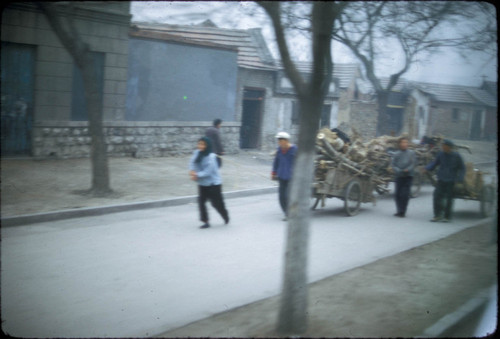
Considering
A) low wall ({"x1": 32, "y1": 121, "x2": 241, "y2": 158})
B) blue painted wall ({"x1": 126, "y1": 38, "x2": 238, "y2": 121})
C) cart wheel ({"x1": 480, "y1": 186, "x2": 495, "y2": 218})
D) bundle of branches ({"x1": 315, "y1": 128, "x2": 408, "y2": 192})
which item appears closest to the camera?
bundle of branches ({"x1": 315, "y1": 128, "x2": 408, "y2": 192})

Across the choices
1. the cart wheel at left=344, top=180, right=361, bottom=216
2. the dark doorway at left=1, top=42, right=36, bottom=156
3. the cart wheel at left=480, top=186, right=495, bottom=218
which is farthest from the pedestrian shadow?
the dark doorway at left=1, top=42, right=36, bottom=156

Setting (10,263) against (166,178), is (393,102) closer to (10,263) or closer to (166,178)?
(166,178)

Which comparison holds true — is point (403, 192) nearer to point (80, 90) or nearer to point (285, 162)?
point (285, 162)

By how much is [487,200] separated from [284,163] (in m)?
4.90

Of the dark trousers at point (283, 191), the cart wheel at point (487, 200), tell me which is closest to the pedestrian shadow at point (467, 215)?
the cart wheel at point (487, 200)

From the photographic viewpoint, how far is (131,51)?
47.6 ft

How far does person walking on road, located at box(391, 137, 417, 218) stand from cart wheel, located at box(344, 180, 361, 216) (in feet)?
2.76

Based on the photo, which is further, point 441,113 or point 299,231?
point 441,113

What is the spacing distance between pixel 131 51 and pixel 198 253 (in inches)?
368

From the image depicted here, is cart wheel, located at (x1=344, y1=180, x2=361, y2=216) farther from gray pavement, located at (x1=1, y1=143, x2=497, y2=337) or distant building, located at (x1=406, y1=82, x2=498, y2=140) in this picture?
distant building, located at (x1=406, y1=82, x2=498, y2=140)

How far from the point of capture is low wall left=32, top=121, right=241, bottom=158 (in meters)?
12.7

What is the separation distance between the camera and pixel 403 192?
34.0 feet

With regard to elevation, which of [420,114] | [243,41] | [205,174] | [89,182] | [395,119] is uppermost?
[243,41]

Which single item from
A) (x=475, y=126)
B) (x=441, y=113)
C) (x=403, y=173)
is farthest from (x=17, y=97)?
(x=441, y=113)
